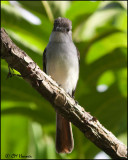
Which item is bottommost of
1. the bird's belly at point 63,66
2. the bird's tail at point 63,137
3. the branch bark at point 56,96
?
the branch bark at point 56,96

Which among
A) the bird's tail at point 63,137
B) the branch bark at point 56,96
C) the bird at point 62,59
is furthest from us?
the bird at point 62,59

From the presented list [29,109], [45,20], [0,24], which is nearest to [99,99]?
[29,109]

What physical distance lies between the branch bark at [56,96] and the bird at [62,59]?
2.81 feet

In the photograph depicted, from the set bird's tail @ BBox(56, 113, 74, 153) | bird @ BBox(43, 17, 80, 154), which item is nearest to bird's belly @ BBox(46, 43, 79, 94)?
bird @ BBox(43, 17, 80, 154)

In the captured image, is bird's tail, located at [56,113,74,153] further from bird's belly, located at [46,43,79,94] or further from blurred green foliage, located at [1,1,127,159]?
bird's belly, located at [46,43,79,94]

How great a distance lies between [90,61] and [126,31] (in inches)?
18.0

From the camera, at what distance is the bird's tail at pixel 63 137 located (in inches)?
111

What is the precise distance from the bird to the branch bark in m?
0.85

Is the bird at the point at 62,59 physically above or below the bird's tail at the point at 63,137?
above

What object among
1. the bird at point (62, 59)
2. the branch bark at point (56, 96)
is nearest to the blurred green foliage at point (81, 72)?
the bird at point (62, 59)

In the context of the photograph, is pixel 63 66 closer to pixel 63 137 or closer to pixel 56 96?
pixel 63 137

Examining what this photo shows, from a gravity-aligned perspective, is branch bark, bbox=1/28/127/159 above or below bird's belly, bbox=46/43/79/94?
below

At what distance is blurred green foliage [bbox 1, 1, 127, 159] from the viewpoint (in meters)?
3.21

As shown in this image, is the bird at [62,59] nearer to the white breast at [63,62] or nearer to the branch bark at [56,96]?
the white breast at [63,62]
